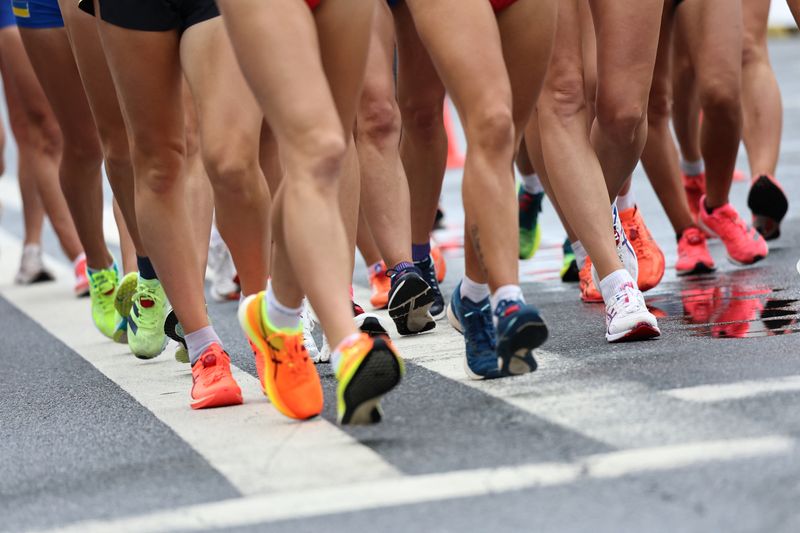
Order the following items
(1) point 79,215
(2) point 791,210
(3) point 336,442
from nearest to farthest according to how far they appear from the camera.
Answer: (3) point 336,442, (1) point 79,215, (2) point 791,210

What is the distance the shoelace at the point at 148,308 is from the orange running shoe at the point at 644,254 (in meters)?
1.92

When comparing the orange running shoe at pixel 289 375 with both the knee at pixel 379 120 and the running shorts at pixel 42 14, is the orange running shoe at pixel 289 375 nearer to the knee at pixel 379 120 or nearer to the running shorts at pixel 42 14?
the knee at pixel 379 120

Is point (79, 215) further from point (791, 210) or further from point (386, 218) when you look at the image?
point (791, 210)

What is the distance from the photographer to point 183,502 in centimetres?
343

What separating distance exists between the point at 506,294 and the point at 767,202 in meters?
3.47

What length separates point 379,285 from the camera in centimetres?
675

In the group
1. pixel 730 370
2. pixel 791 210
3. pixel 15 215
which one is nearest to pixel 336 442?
pixel 730 370

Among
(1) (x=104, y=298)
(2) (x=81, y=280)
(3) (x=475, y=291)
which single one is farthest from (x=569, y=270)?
(2) (x=81, y=280)

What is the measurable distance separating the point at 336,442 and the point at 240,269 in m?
0.97

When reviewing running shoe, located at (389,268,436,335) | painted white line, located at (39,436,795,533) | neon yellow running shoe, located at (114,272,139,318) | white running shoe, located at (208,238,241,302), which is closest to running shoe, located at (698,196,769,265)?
running shoe, located at (389,268,436,335)

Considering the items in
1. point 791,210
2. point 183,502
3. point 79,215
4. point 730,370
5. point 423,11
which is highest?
point 423,11

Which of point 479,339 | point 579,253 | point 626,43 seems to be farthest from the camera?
point 579,253

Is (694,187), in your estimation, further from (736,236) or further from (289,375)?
(289,375)

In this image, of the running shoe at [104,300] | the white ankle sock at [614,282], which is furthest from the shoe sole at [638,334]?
the running shoe at [104,300]
